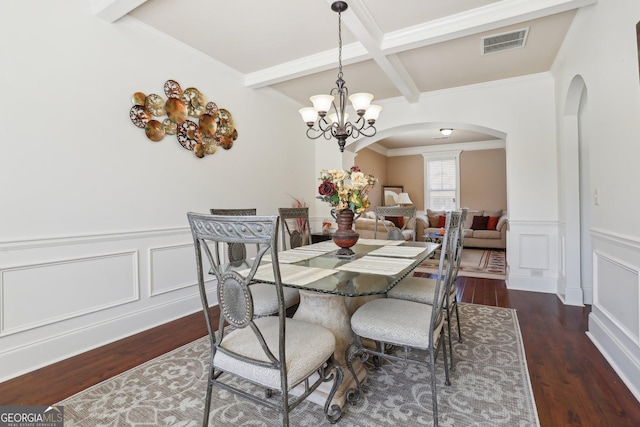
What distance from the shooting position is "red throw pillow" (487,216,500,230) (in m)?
7.09

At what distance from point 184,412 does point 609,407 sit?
218 cm

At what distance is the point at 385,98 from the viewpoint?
4566mm

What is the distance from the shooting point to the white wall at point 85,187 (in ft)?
6.58

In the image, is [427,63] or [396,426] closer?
[396,426]

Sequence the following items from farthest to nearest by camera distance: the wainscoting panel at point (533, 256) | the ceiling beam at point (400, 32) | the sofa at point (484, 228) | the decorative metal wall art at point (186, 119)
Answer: the sofa at point (484, 228) < the wainscoting panel at point (533, 256) < the decorative metal wall art at point (186, 119) < the ceiling beam at point (400, 32)

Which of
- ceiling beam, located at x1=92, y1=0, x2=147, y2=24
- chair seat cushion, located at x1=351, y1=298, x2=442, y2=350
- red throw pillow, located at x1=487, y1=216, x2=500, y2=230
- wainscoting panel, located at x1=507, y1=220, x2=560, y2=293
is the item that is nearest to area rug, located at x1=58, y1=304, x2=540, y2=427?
chair seat cushion, located at x1=351, y1=298, x2=442, y2=350

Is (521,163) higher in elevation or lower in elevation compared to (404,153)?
lower

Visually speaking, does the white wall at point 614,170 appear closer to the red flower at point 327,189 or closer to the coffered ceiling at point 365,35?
the coffered ceiling at point 365,35

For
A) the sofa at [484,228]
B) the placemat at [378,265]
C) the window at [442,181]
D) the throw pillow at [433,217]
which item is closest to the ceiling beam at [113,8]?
the placemat at [378,265]


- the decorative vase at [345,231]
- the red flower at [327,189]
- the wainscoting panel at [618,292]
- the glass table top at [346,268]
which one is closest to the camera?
the glass table top at [346,268]

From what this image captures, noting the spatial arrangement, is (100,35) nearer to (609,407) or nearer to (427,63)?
(427,63)

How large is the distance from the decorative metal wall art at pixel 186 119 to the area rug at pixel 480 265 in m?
3.36

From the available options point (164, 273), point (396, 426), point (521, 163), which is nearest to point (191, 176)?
point (164, 273)

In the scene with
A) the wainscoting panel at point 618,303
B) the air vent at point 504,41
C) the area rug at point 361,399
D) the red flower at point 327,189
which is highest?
the air vent at point 504,41
